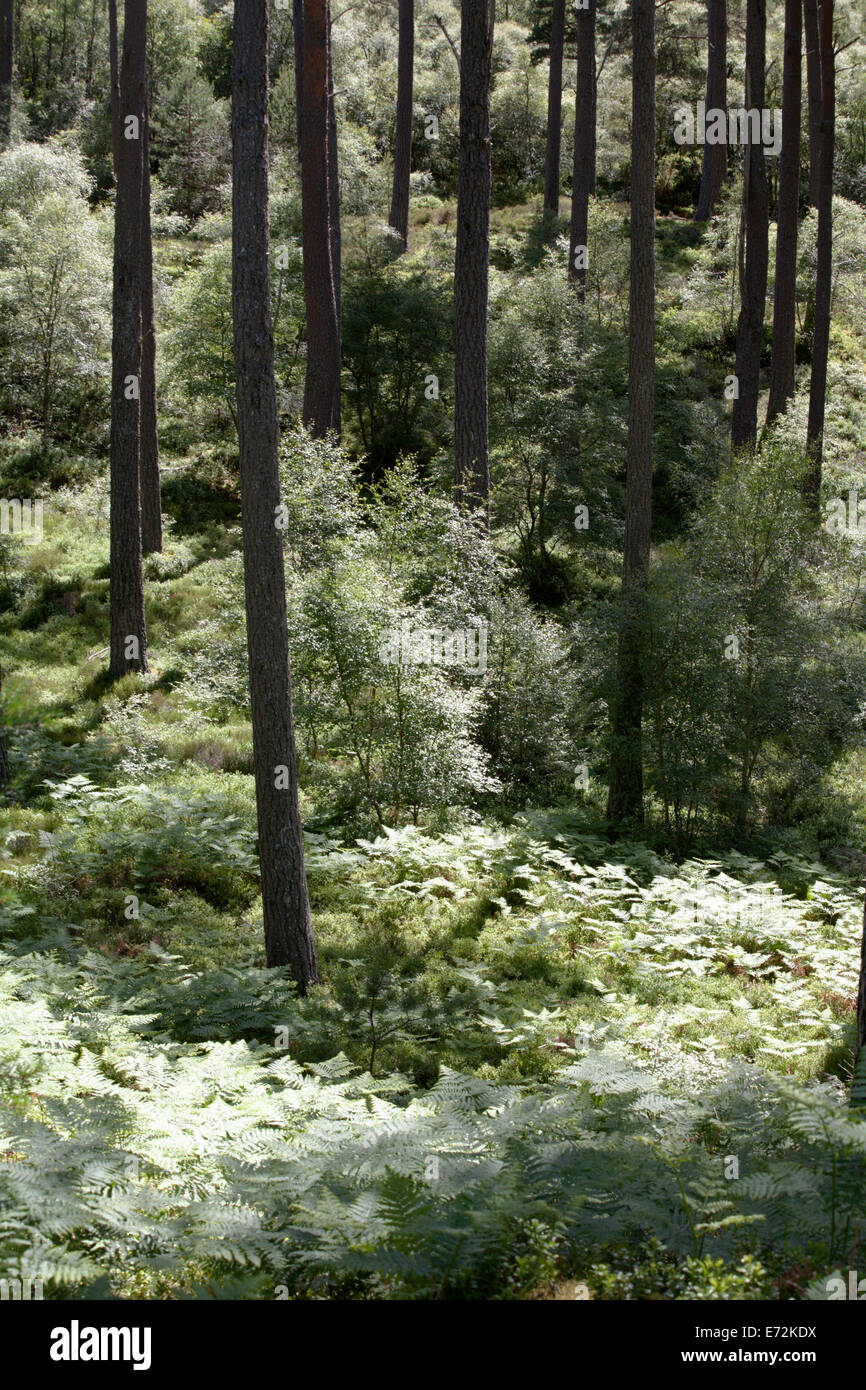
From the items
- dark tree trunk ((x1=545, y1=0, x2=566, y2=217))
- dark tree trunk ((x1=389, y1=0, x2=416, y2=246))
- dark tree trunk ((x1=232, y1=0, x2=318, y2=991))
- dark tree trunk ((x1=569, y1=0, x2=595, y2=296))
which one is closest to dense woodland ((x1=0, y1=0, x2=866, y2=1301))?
dark tree trunk ((x1=232, y1=0, x2=318, y2=991))

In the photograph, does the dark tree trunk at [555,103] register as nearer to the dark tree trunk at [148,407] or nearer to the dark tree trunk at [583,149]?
the dark tree trunk at [583,149]

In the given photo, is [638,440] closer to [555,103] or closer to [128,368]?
[128,368]

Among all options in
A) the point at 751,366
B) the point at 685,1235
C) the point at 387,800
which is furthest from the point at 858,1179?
the point at 751,366

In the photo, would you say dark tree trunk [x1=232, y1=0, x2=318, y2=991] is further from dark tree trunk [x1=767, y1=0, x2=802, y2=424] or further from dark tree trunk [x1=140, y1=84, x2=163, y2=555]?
dark tree trunk [x1=767, y1=0, x2=802, y2=424]

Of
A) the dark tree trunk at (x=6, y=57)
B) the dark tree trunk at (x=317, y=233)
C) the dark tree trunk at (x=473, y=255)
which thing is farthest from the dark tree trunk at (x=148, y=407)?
the dark tree trunk at (x=6, y=57)

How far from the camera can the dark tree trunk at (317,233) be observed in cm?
1642

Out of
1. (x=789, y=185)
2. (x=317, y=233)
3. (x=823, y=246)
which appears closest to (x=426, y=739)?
(x=317, y=233)

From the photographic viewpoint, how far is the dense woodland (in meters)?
3.59

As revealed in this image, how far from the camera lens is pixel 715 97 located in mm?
31391

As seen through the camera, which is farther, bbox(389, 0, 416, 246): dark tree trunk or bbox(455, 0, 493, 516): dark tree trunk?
bbox(389, 0, 416, 246): dark tree trunk

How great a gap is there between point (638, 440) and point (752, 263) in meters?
9.48

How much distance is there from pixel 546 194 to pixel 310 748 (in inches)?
1143

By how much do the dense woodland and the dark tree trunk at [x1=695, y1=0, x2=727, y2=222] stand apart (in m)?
0.25

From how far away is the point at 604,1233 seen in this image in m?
3.39
